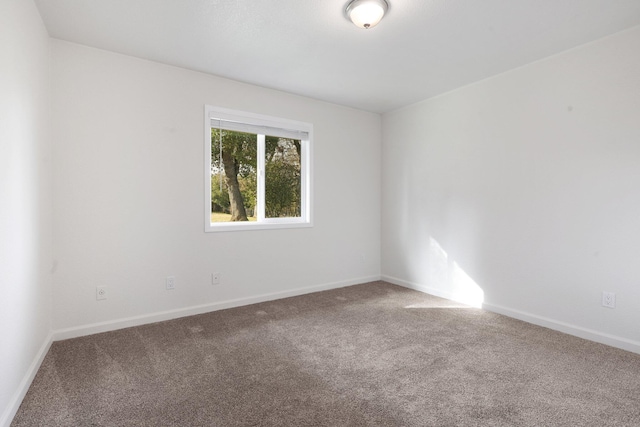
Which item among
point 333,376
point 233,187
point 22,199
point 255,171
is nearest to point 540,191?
point 333,376

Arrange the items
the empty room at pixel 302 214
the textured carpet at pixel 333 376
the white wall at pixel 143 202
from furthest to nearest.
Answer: the white wall at pixel 143 202, the empty room at pixel 302 214, the textured carpet at pixel 333 376

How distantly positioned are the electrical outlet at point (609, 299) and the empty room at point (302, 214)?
2 cm

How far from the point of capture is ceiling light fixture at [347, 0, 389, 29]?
2.16 m

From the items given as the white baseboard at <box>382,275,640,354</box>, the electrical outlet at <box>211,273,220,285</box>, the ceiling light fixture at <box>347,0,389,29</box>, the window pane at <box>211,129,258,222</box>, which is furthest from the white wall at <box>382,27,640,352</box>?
the electrical outlet at <box>211,273,220,285</box>

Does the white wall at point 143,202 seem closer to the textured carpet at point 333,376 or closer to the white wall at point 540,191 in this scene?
the textured carpet at point 333,376

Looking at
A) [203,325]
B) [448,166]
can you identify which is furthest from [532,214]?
[203,325]

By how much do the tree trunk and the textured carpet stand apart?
1180mm

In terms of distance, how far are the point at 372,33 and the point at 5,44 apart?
7.50 feet

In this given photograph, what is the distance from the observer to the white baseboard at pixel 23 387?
1666 millimetres

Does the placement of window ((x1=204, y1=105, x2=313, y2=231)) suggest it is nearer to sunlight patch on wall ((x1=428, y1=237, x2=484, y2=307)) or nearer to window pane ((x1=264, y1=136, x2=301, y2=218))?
window pane ((x1=264, y1=136, x2=301, y2=218))

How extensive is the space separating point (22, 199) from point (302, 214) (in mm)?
2791

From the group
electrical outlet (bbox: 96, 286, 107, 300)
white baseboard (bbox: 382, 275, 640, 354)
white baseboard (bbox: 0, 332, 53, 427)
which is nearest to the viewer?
white baseboard (bbox: 0, 332, 53, 427)

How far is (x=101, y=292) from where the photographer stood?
2887mm

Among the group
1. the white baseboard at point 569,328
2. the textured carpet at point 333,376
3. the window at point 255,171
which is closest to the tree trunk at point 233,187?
the window at point 255,171
